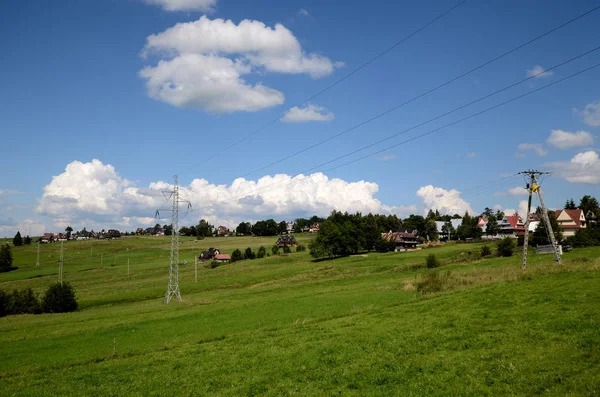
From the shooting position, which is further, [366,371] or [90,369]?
[90,369]

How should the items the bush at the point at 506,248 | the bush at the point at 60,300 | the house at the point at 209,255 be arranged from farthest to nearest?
the house at the point at 209,255
the bush at the point at 506,248
the bush at the point at 60,300

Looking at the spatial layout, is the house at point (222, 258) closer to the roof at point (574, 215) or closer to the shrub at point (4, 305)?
the shrub at point (4, 305)

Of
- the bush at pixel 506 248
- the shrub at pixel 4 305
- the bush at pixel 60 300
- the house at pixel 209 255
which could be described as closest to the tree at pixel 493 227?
the bush at pixel 506 248

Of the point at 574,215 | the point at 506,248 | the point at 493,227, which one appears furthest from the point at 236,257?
the point at 574,215

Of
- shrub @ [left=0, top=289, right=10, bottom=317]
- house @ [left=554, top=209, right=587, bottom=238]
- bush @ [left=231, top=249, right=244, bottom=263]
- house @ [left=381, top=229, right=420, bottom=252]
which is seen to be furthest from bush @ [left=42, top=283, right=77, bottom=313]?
house @ [left=554, top=209, right=587, bottom=238]

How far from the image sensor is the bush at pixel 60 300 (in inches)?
2891

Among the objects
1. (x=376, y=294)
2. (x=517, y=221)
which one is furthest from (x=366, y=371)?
(x=517, y=221)

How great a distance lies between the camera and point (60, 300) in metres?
73.2

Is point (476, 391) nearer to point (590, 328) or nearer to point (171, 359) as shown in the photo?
point (590, 328)

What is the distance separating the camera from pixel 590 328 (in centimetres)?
1883

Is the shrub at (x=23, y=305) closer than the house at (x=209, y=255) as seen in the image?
Yes

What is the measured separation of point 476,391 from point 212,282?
84.7 meters

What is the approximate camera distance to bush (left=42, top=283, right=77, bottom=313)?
73.4m

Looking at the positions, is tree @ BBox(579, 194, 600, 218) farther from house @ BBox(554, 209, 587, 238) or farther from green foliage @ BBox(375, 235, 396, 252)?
green foliage @ BBox(375, 235, 396, 252)
